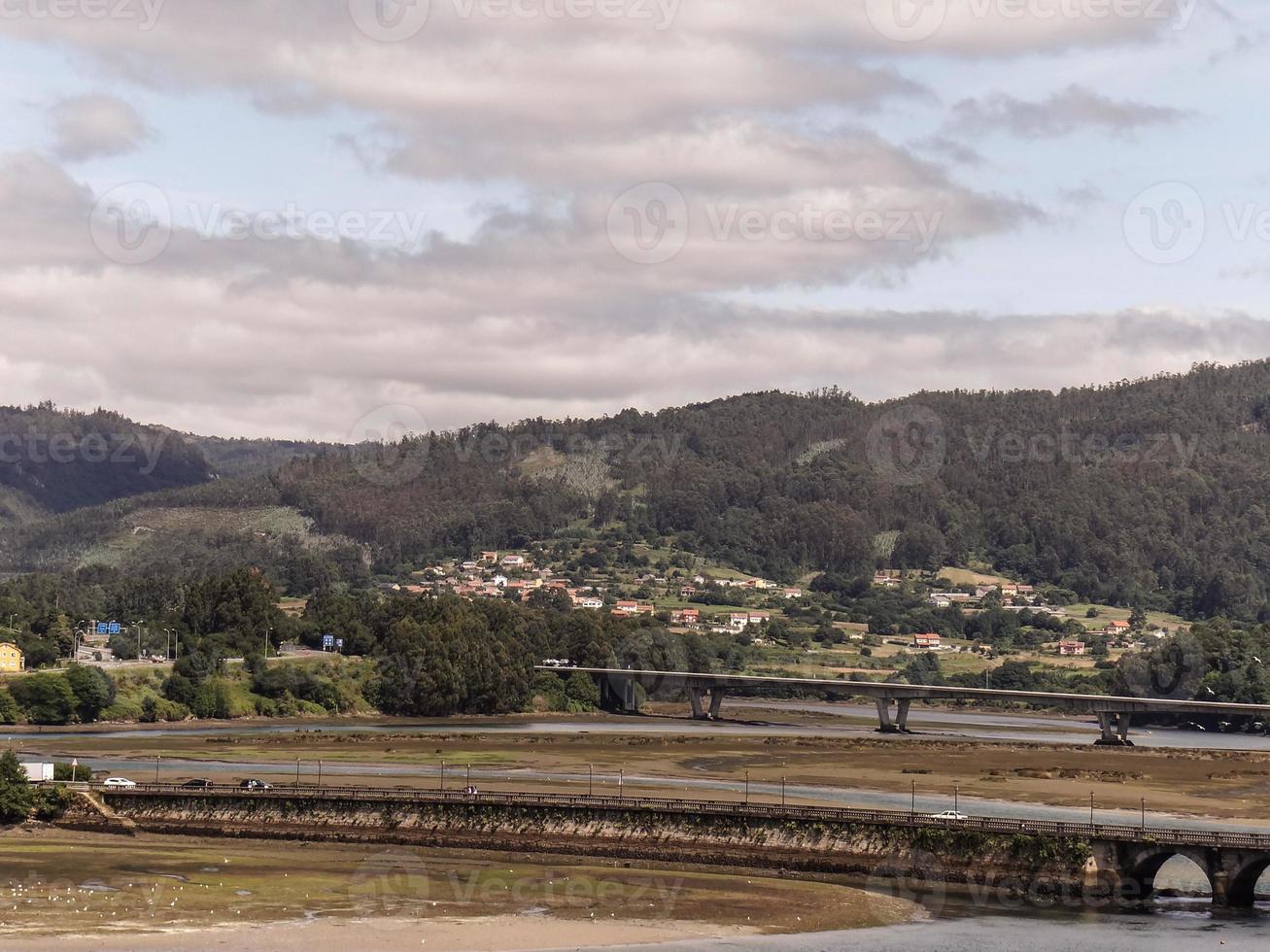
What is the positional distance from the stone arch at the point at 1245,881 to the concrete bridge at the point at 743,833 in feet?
0.23

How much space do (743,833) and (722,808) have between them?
3328 millimetres

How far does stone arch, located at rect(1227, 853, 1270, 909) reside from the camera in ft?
306

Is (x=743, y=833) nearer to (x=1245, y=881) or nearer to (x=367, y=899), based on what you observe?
(x=367, y=899)

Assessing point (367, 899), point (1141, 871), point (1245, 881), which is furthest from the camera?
point (1141, 871)

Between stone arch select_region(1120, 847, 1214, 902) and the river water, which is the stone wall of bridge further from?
the river water

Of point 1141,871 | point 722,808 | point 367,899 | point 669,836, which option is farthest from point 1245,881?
point 367,899

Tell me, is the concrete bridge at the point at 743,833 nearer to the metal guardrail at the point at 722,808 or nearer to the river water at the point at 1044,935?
the metal guardrail at the point at 722,808

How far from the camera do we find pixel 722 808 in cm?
10738

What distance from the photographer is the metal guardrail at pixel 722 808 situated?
316ft

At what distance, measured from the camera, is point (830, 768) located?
15812 centimetres

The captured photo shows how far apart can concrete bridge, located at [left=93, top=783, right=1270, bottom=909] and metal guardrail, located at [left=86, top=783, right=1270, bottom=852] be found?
119 mm

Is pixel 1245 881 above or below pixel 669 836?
below

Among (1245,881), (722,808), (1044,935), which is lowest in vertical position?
Result: (1044,935)

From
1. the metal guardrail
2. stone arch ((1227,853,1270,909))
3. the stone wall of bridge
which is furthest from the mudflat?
stone arch ((1227,853,1270,909))
